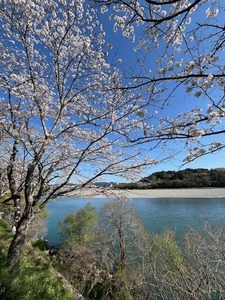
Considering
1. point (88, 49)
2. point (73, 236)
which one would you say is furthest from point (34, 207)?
point (73, 236)

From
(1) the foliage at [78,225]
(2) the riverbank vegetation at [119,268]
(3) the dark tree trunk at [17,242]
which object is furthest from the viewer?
(1) the foliage at [78,225]

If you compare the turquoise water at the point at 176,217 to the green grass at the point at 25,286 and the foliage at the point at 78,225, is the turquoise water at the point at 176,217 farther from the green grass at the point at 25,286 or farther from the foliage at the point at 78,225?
the green grass at the point at 25,286

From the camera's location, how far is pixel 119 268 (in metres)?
14.1

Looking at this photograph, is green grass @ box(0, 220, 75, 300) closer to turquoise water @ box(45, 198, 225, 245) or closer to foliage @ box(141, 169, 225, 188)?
foliage @ box(141, 169, 225, 188)

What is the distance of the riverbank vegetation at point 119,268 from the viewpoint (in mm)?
4633

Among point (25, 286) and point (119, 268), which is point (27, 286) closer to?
point (25, 286)

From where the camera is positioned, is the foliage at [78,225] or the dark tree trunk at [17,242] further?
the foliage at [78,225]

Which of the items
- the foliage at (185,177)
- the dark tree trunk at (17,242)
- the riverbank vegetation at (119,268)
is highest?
the foliage at (185,177)

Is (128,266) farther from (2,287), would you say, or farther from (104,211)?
(2,287)

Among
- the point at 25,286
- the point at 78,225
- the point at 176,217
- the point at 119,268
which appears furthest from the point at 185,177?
the point at 25,286

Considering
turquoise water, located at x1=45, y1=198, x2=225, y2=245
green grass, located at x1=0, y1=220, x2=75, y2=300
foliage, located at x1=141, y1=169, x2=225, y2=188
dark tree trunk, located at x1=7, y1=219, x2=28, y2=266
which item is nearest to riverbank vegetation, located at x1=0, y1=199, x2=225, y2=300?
green grass, located at x1=0, y1=220, x2=75, y2=300

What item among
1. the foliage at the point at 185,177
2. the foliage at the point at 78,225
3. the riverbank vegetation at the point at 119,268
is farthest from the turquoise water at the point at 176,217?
the foliage at the point at 185,177

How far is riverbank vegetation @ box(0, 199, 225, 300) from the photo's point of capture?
4633 millimetres

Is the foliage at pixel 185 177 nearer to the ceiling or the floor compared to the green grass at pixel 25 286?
nearer to the ceiling
